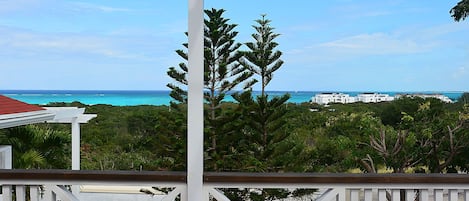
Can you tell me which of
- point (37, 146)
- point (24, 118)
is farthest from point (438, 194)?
point (37, 146)

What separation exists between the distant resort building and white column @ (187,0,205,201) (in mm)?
4343

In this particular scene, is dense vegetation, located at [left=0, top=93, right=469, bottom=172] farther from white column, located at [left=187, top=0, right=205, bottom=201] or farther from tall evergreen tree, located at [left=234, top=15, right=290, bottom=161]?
white column, located at [left=187, top=0, right=205, bottom=201]

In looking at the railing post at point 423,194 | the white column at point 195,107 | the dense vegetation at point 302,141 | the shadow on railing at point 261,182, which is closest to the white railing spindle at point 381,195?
the shadow on railing at point 261,182

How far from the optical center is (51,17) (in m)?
7.23

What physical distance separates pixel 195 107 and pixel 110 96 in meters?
4.83

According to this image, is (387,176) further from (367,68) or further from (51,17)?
(51,17)

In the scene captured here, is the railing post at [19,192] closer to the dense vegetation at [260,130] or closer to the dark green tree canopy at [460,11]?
the dense vegetation at [260,130]

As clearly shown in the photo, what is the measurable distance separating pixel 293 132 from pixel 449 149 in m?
1.90

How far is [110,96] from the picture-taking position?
21.5 feet

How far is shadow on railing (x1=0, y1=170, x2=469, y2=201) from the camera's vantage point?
1939 mm

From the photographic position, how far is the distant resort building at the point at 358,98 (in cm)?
617

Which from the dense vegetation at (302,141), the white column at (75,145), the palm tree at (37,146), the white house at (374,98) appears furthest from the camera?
the white house at (374,98)

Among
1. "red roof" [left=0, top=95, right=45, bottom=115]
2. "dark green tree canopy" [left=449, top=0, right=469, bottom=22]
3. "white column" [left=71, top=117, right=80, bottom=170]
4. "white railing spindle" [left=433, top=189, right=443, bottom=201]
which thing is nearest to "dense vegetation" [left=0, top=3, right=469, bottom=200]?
"white column" [left=71, top=117, right=80, bottom=170]

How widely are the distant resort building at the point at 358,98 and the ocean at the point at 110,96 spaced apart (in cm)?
7
